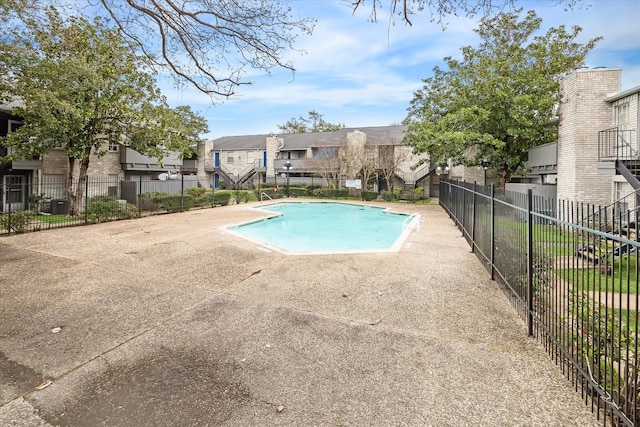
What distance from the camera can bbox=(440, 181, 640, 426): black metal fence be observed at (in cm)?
237

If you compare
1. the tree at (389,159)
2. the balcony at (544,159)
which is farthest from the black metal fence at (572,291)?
the tree at (389,159)

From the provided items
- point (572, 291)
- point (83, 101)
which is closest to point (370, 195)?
point (83, 101)

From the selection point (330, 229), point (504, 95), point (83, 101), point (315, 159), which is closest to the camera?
point (83, 101)

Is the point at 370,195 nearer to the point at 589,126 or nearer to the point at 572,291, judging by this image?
the point at 589,126

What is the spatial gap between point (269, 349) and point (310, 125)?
51810 millimetres

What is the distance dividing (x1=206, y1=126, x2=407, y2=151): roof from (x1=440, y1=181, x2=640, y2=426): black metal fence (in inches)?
1006

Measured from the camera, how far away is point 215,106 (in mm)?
6086

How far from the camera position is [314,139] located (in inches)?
1451

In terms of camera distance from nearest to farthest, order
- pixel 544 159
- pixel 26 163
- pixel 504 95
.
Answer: pixel 544 159
pixel 504 95
pixel 26 163

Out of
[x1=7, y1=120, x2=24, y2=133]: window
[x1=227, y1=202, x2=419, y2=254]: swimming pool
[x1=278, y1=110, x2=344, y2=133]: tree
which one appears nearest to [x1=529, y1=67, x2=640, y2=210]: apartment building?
[x1=227, y1=202, x2=419, y2=254]: swimming pool

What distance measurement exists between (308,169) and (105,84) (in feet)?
64.2

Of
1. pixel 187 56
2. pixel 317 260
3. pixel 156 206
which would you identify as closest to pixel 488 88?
pixel 317 260

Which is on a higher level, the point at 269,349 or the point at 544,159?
the point at 544,159

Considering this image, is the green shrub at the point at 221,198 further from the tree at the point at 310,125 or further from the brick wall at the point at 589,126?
the tree at the point at 310,125
